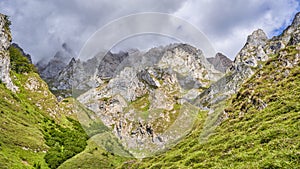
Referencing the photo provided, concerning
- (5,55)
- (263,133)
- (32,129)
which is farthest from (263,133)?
(5,55)

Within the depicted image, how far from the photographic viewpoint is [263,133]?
35.1 m

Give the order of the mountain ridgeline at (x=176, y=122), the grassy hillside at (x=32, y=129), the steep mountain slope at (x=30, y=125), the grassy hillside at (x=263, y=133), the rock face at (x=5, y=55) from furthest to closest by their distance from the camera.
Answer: the rock face at (x=5, y=55)
the steep mountain slope at (x=30, y=125)
the grassy hillside at (x=32, y=129)
the mountain ridgeline at (x=176, y=122)
the grassy hillside at (x=263, y=133)

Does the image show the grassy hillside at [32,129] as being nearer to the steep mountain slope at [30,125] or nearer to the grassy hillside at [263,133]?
the steep mountain slope at [30,125]

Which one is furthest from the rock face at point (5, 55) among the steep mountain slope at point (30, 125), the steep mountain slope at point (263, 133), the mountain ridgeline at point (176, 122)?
the steep mountain slope at point (263, 133)

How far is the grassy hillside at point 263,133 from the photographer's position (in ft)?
86.6

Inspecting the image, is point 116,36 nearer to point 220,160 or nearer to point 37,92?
point 220,160

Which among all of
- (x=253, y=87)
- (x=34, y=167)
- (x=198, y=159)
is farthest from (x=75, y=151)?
(x=198, y=159)

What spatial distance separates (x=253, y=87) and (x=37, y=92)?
408ft

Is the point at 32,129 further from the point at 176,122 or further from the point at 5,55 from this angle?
the point at 176,122

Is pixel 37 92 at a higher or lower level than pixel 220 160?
higher

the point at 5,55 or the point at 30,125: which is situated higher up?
the point at 5,55

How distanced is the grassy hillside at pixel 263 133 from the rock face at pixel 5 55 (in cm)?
8780

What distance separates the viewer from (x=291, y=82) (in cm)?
6103

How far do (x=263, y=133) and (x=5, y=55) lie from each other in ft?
453
